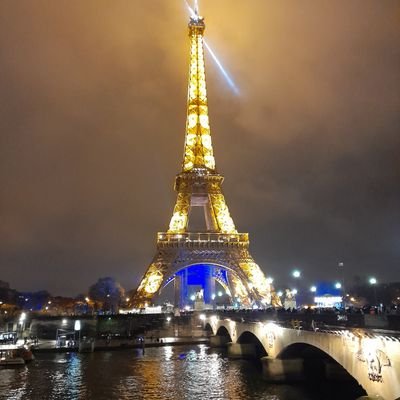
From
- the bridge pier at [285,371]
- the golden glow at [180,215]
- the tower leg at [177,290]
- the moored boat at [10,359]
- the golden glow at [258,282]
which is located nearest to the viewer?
the bridge pier at [285,371]

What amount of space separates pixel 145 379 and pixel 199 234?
3548cm

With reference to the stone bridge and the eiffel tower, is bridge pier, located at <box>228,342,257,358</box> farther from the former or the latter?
the eiffel tower

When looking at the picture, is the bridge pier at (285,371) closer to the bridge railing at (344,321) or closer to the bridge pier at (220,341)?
the bridge railing at (344,321)

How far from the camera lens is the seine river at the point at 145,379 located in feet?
92.7

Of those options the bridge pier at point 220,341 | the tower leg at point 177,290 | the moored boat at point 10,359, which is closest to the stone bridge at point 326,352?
the bridge pier at point 220,341

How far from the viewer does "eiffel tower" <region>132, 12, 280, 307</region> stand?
64312 millimetres

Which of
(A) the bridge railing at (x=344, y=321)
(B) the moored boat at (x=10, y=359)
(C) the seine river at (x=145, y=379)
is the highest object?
(A) the bridge railing at (x=344, y=321)

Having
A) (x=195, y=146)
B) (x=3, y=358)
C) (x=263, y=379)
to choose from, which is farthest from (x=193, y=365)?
(x=195, y=146)

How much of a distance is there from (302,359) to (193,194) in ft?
152

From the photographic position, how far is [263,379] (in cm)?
3117

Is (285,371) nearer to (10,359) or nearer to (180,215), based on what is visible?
(10,359)

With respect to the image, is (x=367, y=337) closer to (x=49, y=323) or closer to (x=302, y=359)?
(x=302, y=359)

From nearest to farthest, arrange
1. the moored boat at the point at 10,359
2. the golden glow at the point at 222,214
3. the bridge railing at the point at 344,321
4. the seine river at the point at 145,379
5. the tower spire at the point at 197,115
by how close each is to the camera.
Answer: the bridge railing at the point at 344,321 < the seine river at the point at 145,379 < the moored boat at the point at 10,359 < the golden glow at the point at 222,214 < the tower spire at the point at 197,115

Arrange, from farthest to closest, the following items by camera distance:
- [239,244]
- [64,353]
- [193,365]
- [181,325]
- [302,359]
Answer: [239,244], [181,325], [64,353], [193,365], [302,359]
